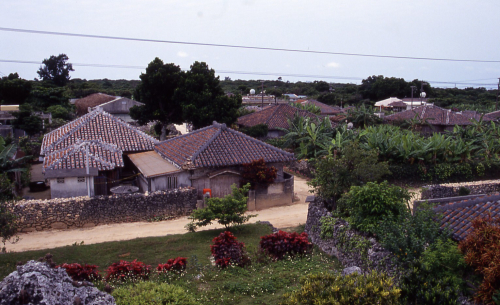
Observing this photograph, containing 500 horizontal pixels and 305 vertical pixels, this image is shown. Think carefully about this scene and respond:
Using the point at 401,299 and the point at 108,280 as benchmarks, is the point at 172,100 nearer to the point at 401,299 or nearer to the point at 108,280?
the point at 108,280

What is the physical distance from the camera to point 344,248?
1077cm

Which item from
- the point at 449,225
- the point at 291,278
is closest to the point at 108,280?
the point at 291,278

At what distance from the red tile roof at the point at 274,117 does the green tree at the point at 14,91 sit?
3111cm

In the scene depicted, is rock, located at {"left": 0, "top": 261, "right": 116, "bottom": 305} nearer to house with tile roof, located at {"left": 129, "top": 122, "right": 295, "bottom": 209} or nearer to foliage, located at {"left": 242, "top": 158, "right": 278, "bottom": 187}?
house with tile roof, located at {"left": 129, "top": 122, "right": 295, "bottom": 209}

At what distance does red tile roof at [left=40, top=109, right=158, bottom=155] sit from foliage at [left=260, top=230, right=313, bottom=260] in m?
12.1

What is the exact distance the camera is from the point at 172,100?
108 ft

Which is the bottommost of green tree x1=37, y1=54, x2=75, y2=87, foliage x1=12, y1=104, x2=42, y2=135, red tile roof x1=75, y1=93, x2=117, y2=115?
foliage x1=12, y1=104, x2=42, y2=135

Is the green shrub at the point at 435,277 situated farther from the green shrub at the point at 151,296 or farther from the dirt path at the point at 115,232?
the dirt path at the point at 115,232

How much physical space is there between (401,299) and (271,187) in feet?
36.4

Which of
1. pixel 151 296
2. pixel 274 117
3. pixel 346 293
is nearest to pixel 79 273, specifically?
pixel 151 296

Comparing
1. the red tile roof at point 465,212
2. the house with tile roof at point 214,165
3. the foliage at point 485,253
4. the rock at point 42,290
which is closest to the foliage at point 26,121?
the house with tile roof at point 214,165

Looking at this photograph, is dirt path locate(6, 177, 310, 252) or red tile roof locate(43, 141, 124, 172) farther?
red tile roof locate(43, 141, 124, 172)

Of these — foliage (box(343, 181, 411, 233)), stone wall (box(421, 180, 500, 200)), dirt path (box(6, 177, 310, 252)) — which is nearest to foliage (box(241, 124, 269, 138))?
dirt path (box(6, 177, 310, 252))

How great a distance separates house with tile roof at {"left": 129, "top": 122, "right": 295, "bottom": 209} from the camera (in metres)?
17.4
